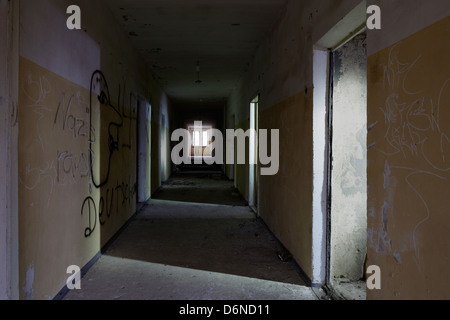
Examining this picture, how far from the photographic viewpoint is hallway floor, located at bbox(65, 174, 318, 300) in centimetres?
296

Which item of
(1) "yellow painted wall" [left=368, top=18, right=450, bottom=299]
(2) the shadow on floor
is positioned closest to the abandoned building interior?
(1) "yellow painted wall" [left=368, top=18, right=450, bottom=299]

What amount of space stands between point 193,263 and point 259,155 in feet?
8.07

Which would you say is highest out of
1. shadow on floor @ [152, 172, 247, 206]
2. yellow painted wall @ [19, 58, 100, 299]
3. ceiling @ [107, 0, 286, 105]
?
ceiling @ [107, 0, 286, 105]

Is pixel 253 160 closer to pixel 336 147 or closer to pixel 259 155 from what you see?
pixel 259 155

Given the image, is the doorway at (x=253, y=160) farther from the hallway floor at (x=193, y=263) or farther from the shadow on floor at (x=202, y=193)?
the hallway floor at (x=193, y=263)

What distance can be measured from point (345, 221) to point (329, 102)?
44.1 inches

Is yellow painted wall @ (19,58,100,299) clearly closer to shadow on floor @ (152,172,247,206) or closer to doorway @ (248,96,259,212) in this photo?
doorway @ (248,96,259,212)

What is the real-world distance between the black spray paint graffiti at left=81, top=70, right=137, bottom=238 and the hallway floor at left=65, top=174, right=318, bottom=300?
47cm

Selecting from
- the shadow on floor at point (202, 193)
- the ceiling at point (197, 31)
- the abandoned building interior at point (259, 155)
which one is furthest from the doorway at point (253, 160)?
the abandoned building interior at point (259, 155)

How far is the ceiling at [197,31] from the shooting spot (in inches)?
167

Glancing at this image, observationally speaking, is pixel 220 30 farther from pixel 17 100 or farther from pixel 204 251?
pixel 17 100

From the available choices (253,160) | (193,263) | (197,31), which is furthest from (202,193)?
(193,263)

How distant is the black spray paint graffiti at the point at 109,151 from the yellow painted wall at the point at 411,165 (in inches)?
108
